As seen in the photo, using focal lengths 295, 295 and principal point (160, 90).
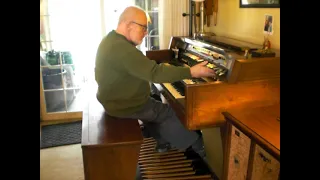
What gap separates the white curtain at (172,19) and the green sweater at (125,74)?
4.05ft

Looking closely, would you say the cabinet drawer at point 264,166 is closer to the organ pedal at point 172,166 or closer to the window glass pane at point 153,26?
the organ pedal at point 172,166

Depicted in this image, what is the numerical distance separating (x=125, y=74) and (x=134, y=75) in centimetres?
13

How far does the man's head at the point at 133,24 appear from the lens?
184 cm

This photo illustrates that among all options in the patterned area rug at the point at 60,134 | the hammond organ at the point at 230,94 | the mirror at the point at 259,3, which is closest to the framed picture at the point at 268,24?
the mirror at the point at 259,3

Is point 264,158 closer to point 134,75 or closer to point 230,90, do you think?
point 230,90

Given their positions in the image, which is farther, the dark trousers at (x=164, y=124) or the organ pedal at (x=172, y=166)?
the organ pedal at (x=172, y=166)

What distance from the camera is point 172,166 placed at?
2.32 m

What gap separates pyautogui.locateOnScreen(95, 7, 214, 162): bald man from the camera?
5.61ft

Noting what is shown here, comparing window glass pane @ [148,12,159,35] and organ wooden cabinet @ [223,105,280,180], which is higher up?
window glass pane @ [148,12,159,35]

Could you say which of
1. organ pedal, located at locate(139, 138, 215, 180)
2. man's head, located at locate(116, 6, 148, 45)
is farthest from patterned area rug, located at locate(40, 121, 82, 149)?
man's head, located at locate(116, 6, 148, 45)

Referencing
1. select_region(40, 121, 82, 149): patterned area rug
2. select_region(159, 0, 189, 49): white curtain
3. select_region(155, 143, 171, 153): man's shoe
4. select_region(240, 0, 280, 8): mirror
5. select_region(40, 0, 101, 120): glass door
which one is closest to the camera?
select_region(240, 0, 280, 8): mirror

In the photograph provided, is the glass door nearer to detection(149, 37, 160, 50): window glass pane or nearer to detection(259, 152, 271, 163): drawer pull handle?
detection(149, 37, 160, 50): window glass pane
